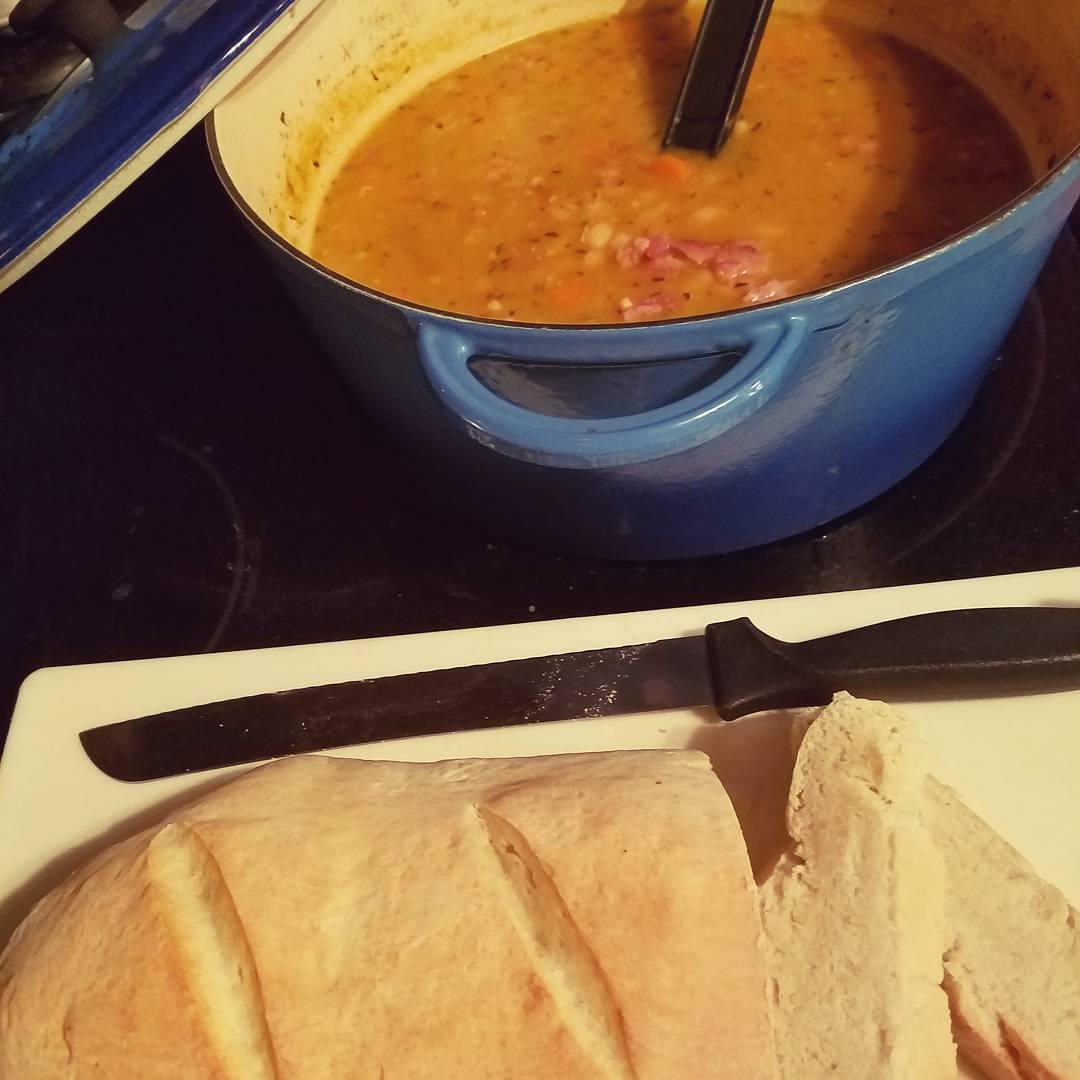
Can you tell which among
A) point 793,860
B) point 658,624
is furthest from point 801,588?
point 793,860

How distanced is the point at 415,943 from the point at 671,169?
82 centimetres

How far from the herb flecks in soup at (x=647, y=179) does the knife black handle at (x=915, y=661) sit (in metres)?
0.33

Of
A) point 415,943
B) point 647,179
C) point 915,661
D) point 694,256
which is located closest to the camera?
point 415,943

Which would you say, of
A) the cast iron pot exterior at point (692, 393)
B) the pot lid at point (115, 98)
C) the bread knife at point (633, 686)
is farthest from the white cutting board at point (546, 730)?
the pot lid at point (115, 98)

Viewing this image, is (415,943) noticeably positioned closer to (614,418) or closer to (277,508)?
(614,418)

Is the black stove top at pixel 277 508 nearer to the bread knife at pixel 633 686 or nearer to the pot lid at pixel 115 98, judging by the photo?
the bread knife at pixel 633 686

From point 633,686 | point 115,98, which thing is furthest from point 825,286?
point 115,98

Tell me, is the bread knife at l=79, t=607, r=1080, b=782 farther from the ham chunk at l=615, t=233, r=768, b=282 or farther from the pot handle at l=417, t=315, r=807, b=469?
the ham chunk at l=615, t=233, r=768, b=282

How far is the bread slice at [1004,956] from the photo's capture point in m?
0.79

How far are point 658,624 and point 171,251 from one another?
1.00 metres

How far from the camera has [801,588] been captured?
1148mm

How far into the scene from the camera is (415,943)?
776 mm

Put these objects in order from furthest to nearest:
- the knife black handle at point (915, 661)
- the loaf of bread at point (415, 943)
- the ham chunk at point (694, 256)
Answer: the ham chunk at point (694, 256)
the knife black handle at point (915, 661)
the loaf of bread at point (415, 943)

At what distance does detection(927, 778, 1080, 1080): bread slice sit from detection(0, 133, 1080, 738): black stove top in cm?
34
